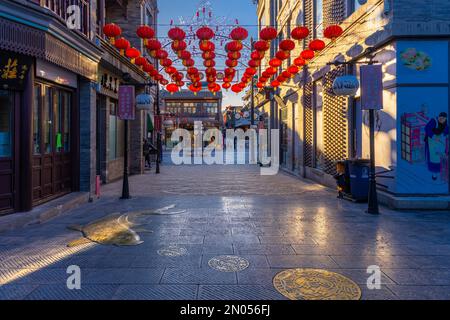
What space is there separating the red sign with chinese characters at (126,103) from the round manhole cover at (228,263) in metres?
7.58

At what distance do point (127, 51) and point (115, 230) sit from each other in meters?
7.75

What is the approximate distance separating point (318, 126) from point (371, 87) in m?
6.80

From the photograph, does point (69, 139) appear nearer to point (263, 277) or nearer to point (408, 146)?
point (263, 277)

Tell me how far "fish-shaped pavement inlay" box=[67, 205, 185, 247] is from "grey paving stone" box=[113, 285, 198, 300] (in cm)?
201

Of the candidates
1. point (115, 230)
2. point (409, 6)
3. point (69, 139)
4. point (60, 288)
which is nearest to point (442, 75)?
point (409, 6)

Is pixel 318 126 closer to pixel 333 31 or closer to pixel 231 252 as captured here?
pixel 333 31

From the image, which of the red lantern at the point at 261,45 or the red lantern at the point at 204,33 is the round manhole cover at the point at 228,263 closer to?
the red lantern at the point at 204,33

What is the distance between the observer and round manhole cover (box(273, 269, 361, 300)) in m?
4.26

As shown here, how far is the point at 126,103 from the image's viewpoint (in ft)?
38.8

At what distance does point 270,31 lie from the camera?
1143 centimetres

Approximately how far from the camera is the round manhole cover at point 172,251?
584 centimetres

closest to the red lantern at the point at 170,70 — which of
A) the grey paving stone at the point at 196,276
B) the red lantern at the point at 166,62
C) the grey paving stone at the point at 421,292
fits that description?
the red lantern at the point at 166,62

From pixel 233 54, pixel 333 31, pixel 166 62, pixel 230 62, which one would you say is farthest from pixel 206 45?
pixel 333 31

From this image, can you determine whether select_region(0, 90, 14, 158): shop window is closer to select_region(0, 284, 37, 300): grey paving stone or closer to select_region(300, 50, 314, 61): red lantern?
select_region(0, 284, 37, 300): grey paving stone
